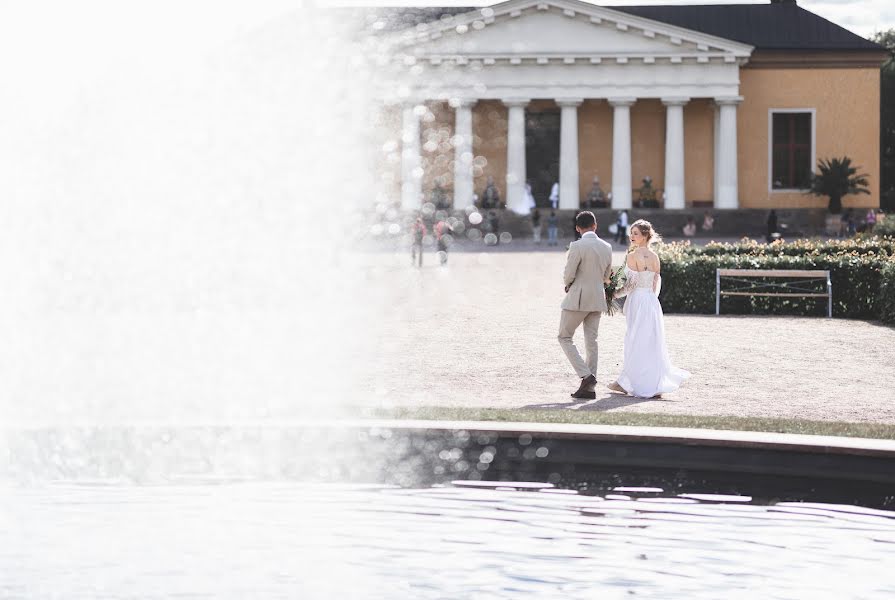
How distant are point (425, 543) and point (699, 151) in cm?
6289

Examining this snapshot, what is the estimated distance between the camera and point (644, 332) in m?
13.2

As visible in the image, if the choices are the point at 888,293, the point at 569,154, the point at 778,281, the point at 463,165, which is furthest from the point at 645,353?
the point at 463,165

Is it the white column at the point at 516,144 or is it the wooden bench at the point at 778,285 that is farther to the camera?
the white column at the point at 516,144

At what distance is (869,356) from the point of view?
664 inches

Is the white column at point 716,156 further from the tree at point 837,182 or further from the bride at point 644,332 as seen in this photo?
the bride at point 644,332

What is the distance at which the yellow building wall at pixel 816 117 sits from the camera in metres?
66.8

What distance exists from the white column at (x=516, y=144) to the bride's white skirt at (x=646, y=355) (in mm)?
51919

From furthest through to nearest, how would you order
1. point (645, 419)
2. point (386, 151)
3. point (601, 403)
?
point (386, 151) < point (601, 403) < point (645, 419)

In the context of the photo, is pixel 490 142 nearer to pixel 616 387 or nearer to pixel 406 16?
pixel 406 16

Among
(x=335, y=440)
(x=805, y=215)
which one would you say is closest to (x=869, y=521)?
(x=335, y=440)

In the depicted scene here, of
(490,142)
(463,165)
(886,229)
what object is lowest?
(886,229)

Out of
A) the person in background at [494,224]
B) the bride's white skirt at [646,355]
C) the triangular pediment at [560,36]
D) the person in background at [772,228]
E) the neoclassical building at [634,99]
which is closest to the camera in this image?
the bride's white skirt at [646,355]

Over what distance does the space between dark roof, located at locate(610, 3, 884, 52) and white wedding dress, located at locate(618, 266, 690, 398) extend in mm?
53984

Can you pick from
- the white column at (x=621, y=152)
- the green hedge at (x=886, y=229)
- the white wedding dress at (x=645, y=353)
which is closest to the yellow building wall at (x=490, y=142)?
the white column at (x=621, y=152)
